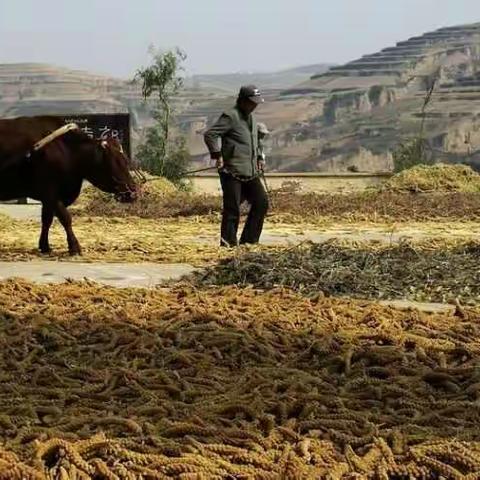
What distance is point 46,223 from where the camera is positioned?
35.6ft

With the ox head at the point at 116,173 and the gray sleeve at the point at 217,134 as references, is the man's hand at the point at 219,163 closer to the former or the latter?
the gray sleeve at the point at 217,134

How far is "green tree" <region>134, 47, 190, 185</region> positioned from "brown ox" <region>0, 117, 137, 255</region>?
531 inches

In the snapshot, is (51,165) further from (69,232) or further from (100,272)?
(100,272)

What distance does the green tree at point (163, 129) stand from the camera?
25062 millimetres

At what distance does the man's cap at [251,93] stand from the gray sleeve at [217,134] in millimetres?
320

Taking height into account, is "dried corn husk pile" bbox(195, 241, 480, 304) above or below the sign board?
below

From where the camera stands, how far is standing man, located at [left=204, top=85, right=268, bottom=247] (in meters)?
11.1

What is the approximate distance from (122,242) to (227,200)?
142 centimetres

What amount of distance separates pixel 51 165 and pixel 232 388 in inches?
245

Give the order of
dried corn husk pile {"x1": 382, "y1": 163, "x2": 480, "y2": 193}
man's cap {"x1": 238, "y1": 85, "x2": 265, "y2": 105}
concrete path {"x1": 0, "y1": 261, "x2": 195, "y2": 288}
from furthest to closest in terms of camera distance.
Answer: dried corn husk pile {"x1": 382, "y1": 163, "x2": 480, "y2": 193} → man's cap {"x1": 238, "y1": 85, "x2": 265, "y2": 105} → concrete path {"x1": 0, "y1": 261, "x2": 195, "y2": 288}

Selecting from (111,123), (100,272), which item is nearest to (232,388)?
(100,272)

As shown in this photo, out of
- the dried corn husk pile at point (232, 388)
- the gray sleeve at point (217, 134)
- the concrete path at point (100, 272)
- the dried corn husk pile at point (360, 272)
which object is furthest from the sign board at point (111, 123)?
the dried corn husk pile at point (232, 388)

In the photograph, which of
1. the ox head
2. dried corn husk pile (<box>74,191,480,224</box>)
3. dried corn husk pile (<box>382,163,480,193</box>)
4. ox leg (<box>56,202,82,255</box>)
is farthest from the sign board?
ox leg (<box>56,202,82,255</box>)

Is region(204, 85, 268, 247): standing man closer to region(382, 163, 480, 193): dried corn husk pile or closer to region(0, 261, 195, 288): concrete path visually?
region(0, 261, 195, 288): concrete path
